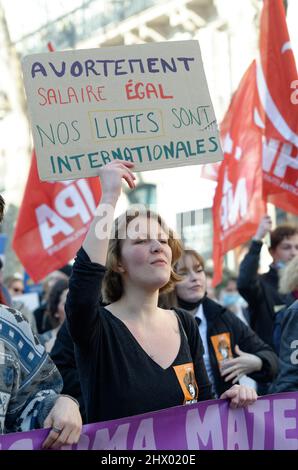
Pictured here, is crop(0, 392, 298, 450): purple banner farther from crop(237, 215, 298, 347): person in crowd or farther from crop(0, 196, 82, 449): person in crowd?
crop(237, 215, 298, 347): person in crowd

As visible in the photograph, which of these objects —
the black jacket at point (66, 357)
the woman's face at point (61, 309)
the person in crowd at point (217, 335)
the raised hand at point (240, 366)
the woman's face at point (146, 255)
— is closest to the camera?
the woman's face at point (146, 255)

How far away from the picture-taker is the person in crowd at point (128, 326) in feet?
10.8

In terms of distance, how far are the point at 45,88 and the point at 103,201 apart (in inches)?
24.3

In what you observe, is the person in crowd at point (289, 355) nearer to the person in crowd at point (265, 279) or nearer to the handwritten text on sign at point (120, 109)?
the handwritten text on sign at point (120, 109)

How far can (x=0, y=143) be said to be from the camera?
132 ft

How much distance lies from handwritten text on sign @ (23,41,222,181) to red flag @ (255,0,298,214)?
1730mm

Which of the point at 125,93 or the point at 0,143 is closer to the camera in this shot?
the point at 125,93

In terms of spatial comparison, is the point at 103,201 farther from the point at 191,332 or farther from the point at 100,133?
the point at 191,332

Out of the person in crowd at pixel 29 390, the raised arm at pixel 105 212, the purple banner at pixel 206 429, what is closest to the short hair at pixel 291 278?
the purple banner at pixel 206 429

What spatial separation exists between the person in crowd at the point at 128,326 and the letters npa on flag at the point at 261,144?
6.41 feet

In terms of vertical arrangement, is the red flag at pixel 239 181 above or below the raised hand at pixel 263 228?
above

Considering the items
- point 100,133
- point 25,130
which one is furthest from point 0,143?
point 100,133

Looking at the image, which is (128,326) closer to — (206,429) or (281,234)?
(206,429)

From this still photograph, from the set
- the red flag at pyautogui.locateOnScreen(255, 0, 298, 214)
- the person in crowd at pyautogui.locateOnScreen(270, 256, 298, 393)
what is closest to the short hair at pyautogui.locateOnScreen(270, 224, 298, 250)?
the red flag at pyautogui.locateOnScreen(255, 0, 298, 214)
